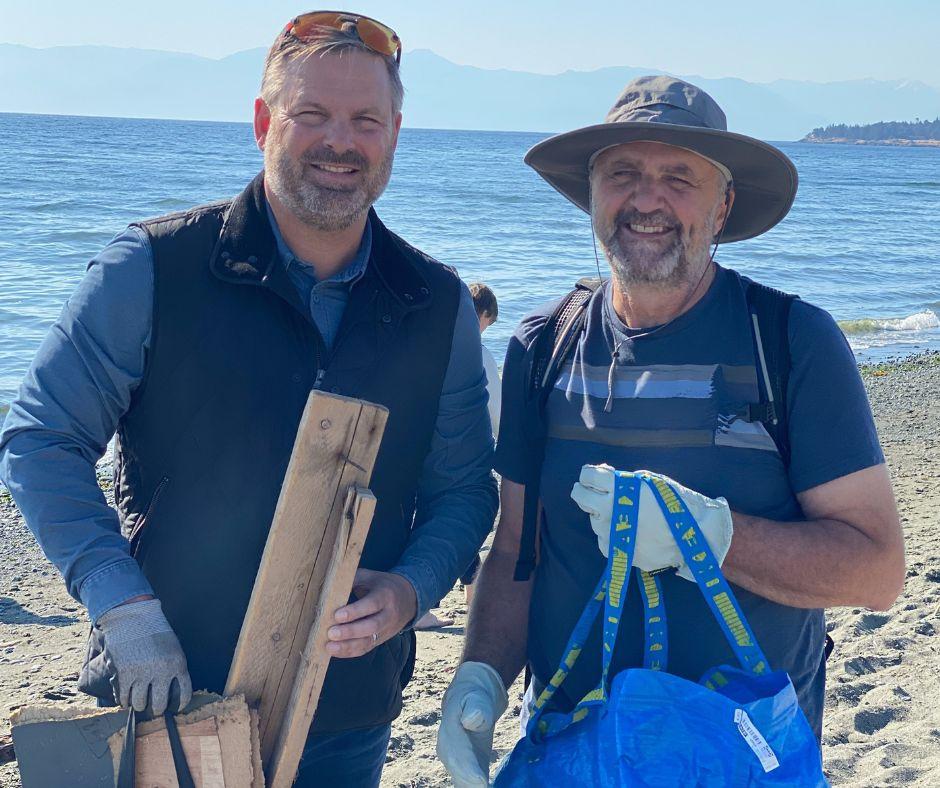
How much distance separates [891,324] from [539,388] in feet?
57.9

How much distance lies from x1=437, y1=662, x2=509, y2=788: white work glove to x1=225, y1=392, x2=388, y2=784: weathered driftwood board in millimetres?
433

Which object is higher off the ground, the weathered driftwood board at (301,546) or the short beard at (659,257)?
the short beard at (659,257)

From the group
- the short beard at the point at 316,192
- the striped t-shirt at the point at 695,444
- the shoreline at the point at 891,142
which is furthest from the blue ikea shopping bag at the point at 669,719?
the shoreline at the point at 891,142

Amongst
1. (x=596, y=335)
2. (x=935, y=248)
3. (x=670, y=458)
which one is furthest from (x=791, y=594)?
(x=935, y=248)

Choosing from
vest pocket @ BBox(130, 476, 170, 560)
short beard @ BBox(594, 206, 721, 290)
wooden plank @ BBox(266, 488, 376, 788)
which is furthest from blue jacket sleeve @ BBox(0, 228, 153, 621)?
short beard @ BBox(594, 206, 721, 290)

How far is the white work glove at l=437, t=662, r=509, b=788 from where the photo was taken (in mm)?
2275

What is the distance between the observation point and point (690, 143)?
98.4 inches

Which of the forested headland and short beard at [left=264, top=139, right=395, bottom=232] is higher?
the forested headland

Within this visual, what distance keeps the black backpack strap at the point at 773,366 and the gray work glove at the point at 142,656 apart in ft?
4.42

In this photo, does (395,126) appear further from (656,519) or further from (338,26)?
(656,519)

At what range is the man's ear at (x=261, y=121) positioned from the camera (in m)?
2.55

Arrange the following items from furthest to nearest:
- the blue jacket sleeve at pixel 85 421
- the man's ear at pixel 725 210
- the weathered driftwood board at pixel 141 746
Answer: the man's ear at pixel 725 210 → the blue jacket sleeve at pixel 85 421 → the weathered driftwood board at pixel 141 746

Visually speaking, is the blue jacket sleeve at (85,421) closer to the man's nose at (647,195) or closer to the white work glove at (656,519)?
the white work glove at (656,519)

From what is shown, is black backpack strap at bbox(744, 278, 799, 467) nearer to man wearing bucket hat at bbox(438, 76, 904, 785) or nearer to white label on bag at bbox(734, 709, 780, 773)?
man wearing bucket hat at bbox(438, 76, 904, 785)
